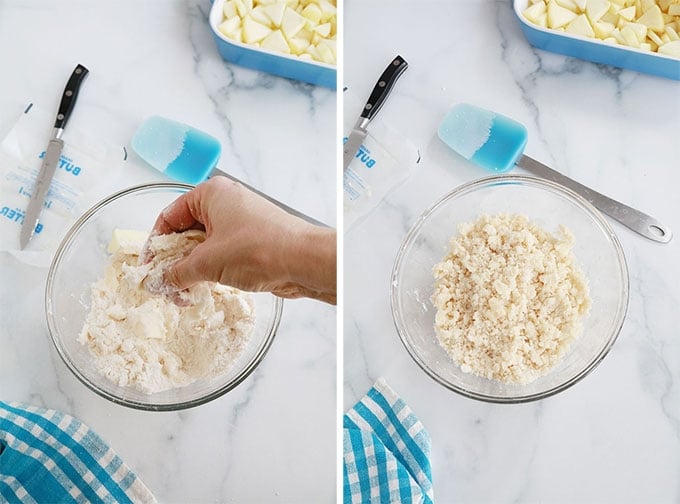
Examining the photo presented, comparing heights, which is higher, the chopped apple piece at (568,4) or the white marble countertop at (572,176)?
the chopped apple piece at (568,4)

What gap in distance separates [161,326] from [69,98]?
0.27 m

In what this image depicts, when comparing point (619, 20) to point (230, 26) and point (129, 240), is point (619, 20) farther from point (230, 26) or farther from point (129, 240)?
point (129, 240)

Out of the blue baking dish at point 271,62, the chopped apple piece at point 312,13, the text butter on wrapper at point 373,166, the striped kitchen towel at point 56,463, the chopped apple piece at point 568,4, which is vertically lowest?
the striped kitchen towel at point 56,463

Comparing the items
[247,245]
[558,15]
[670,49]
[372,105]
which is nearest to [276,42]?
[372,105]

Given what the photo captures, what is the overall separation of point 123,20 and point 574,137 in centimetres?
49

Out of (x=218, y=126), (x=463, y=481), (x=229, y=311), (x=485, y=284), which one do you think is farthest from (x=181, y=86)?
(x=463, y=481)

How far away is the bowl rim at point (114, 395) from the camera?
0.61 m

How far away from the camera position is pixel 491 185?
2.48 ft

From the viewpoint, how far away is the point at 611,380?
76cm

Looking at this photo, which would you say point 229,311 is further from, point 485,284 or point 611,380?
point 611,380

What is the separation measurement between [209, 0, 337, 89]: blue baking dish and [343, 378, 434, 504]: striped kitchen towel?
0.30 meters

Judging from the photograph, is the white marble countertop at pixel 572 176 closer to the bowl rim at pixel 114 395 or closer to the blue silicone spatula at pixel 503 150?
the blue silicone spatula at pixel 503 150

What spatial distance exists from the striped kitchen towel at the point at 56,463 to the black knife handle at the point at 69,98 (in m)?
0.27

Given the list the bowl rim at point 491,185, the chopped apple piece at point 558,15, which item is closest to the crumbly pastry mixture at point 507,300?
the bowl rim at point 491,185
